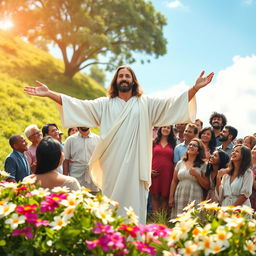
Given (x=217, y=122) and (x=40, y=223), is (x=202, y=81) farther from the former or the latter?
(x=40, y=223)

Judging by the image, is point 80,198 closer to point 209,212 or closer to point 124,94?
point 209,212

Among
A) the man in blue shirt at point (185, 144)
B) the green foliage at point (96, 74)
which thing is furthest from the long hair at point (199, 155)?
the green foliage at point (96, 74)

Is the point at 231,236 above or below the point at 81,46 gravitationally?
below

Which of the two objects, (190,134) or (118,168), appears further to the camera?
(190,134)

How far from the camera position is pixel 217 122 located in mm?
9188

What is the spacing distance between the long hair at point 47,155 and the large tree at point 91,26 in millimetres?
26308

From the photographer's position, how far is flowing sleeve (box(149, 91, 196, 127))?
5996 millimetres

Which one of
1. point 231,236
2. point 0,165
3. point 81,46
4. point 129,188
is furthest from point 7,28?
point 231,236

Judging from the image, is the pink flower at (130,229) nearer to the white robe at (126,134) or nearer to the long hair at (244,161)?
the white robe at (126,134)

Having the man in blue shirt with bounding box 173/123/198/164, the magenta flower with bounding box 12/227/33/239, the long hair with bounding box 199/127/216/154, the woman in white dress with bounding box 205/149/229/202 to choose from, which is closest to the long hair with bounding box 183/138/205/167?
the woman in white dress with bounding box 205/149/229/202

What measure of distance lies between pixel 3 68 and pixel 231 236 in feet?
72.0

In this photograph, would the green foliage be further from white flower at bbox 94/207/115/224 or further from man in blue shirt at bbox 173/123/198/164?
white flower at bbox 94/207/115/224

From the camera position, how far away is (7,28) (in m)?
34.6

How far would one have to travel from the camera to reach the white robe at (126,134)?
5.68 meters
